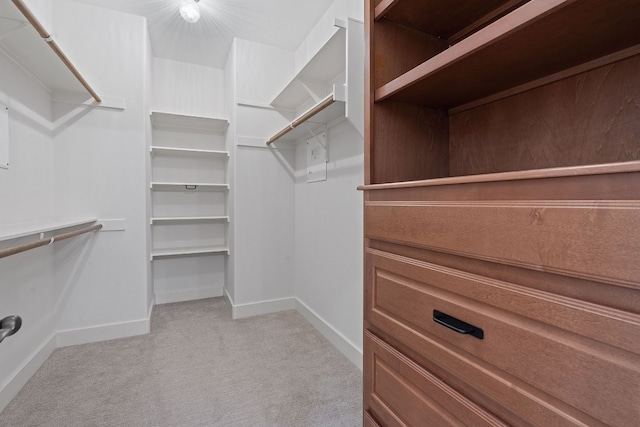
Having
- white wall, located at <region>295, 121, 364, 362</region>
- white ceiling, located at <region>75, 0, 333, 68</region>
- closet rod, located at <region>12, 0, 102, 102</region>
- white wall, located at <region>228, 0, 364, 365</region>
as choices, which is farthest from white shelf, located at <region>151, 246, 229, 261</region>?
white ceiling, located at <region>75, 0, 333, 68</region>

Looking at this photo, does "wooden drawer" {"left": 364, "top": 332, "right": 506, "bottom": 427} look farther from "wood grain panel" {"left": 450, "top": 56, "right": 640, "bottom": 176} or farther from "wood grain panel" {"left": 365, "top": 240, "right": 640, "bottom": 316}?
"wood grain panel" {"left": 450, "top": 56, "right": 640, "bottom": 176}

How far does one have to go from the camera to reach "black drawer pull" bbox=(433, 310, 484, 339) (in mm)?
613

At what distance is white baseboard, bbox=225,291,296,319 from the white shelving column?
1.78 feet

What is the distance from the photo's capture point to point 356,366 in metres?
1.84

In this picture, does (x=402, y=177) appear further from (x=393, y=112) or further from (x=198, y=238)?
(x=198, y=238)

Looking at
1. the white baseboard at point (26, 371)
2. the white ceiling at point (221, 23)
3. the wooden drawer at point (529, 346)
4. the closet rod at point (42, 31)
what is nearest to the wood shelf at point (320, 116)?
the white ceiling at point (221, 23)

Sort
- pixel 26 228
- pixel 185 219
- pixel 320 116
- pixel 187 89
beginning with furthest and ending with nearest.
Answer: pixel 187 89 → pixel 185 219 → pixel 320 116 → pixel 26 228

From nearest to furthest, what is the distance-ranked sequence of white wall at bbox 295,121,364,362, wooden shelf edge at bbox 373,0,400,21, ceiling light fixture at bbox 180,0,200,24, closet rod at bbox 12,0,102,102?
wooden shelf edge at bbox 373,0,400,21
closet rod at bbox 12,0,102,102
white wall at bbox 295,121,364,362
ceiling light fixture at bbox 180,0,200,24

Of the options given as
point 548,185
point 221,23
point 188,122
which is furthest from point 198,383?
point 221,23

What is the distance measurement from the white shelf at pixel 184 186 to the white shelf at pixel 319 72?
1029mm

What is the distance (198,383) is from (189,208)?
1.87m

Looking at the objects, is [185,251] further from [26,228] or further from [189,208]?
[26,228]

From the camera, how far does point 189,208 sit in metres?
3.06

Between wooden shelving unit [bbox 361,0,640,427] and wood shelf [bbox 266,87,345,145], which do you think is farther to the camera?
wood shelf [bbox 266,87,345,145]
